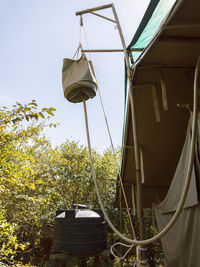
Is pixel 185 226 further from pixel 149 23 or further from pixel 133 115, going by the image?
pixel 149 23

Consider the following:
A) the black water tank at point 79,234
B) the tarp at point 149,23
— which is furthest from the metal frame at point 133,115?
the black water tank at point 79,234

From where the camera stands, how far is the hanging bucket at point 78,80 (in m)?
1.65

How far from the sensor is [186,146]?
1.91 metres

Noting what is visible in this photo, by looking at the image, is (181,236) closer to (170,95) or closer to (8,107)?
(170,95)

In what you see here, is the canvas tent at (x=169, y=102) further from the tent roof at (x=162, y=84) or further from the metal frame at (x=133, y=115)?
the metal frame at (x=133, y=115)

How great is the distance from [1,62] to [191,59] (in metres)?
2.47

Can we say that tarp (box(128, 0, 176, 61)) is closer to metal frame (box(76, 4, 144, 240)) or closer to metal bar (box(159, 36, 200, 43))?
metal frame (box(76, 4, 144, 240))

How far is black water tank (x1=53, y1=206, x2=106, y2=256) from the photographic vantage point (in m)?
2.38

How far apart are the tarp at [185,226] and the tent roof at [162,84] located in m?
0.57

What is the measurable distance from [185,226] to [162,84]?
1.44 metres

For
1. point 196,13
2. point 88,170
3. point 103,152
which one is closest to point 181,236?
point 196,13

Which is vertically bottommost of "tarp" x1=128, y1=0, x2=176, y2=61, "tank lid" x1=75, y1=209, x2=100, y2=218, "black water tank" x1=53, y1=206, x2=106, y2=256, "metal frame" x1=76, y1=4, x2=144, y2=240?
"black water tank" x1=53, y1=206, x2=106, y2=256

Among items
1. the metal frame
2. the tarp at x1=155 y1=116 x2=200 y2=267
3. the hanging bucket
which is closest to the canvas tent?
the tarp at x1=155 y1=116 x2=200 y2=267

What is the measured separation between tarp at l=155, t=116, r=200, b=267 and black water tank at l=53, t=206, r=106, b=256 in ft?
2.89
